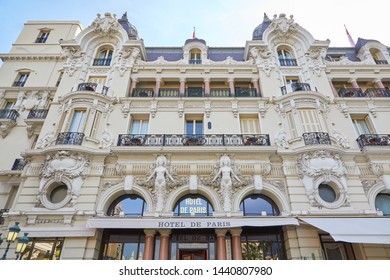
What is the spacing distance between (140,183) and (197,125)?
4607 mm

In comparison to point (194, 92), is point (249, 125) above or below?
below

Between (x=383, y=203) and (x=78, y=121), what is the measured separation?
49.7ft

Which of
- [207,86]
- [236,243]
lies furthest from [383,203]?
[207,86]

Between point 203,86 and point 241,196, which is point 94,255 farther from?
point 203,86

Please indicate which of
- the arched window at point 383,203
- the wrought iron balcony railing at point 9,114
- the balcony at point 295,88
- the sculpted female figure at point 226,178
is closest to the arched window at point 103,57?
the wrought iron balcony railing at point 9,114

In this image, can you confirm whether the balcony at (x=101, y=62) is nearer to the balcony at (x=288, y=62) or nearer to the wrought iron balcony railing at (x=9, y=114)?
→ the wrought iron balcony railing at (x=9, y=114)

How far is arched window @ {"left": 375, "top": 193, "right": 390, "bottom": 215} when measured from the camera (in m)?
10.2

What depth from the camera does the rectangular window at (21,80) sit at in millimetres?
16219

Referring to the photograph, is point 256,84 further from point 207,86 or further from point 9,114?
point 9,114

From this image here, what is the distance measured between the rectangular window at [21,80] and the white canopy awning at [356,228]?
761 inches

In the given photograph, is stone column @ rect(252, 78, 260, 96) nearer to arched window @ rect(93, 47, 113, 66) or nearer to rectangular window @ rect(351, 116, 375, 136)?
rectangular window @ rect(351, 116, 375, 136)

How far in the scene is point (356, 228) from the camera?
822 cm

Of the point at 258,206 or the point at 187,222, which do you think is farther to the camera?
the point at 258,206

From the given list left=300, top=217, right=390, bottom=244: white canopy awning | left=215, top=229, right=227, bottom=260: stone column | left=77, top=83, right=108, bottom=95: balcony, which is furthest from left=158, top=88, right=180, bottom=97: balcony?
left=300, top=217, right=390, bottom=244: white canopy awning
